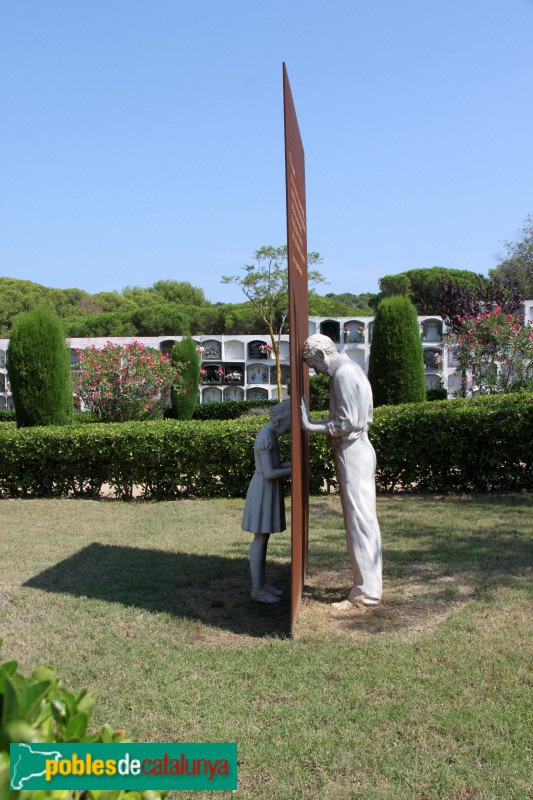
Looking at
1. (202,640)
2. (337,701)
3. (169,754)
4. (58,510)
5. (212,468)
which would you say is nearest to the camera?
(169,754)

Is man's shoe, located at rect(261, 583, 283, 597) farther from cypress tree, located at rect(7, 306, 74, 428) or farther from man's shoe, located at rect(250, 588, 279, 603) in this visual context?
cypress tree, located at rect(7, 306, 74, 428)

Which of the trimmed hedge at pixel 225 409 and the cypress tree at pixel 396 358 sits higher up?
the cypress tree at pixel 396 358

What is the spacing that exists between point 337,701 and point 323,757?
0.47m

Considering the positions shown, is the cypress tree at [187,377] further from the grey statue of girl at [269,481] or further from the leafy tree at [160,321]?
the leafy tree at [160,321]

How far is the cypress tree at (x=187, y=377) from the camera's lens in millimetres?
19686

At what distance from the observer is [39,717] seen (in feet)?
3.61

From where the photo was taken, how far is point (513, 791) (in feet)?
7.66

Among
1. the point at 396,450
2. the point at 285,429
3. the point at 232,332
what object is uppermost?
the point at 232,332

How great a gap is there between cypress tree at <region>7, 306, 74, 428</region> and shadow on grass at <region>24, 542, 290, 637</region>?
4.79 meters

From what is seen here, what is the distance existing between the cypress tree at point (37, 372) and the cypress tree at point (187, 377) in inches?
349

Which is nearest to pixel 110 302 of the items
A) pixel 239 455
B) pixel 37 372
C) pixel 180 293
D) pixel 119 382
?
pixel 180 293

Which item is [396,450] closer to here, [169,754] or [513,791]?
[513,791]

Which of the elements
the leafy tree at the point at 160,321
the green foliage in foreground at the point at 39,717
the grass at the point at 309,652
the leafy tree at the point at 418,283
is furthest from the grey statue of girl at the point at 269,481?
the leafy tree at the point at 418,283

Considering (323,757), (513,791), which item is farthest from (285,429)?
(513,791)
